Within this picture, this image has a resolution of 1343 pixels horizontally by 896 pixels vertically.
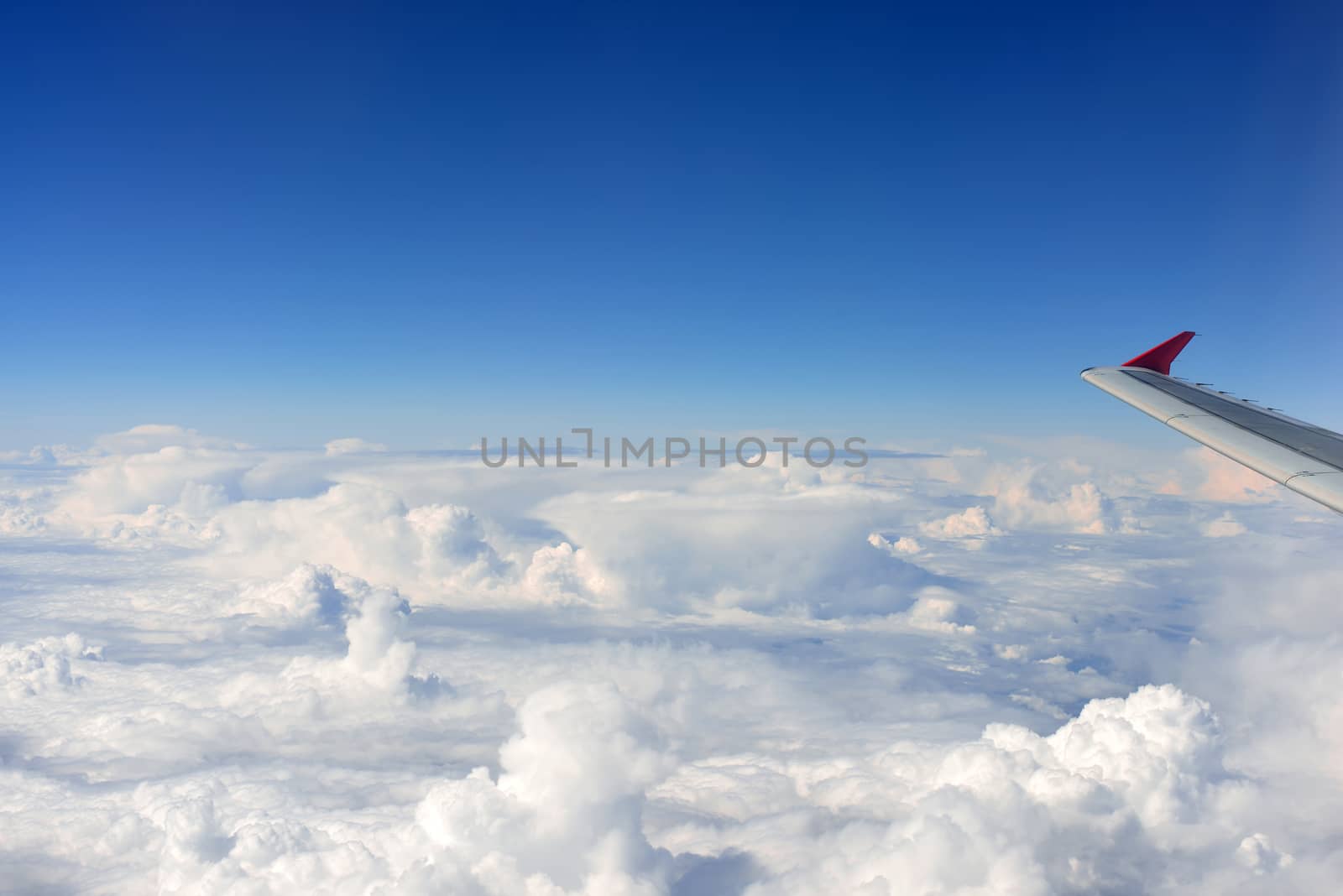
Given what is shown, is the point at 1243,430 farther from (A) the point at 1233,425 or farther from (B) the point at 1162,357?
(B) the point at 1162,357

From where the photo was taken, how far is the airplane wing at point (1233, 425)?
657 cm

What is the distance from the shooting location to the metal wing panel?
21.3 ft

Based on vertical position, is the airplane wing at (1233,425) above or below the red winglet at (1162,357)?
below

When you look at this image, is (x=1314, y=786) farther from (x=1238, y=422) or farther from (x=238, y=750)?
(x=238, y=750)

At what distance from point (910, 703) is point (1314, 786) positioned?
7955 cm

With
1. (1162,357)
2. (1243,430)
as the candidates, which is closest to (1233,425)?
(1243,430)

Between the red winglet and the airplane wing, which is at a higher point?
the red winglet

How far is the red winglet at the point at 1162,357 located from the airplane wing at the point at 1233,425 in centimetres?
1

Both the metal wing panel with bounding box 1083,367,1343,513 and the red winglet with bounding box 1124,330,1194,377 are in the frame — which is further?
the red winglet with bounding box 1124,330,1194,377

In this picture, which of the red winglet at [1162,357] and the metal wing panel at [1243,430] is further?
the red winglet at [1162,357]

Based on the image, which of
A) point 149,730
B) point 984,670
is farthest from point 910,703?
point 149,730

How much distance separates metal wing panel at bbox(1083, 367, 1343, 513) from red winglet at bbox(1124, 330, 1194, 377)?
0.18 meters

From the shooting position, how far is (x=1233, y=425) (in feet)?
28.9

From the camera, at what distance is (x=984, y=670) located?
19312cm
